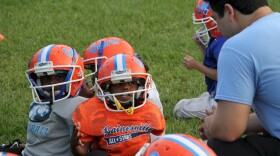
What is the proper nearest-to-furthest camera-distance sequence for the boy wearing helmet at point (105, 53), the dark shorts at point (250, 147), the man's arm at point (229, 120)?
1. the man's arm at point (229, 120)
2. the dark shorts at point (250, 147)
3. the boy wearing helmet at point (105, 53)

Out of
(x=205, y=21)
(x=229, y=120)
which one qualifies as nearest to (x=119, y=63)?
(x=229, y=120)

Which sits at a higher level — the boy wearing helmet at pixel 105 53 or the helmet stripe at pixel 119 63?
the helmet stripe at pixel 119 63

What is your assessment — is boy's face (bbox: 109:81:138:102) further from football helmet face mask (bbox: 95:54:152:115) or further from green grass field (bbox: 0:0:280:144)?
green grass field (bbox: 0:0:280:144)

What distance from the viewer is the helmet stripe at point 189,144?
2861 millimetres

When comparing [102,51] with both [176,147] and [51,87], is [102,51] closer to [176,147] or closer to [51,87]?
[51,87]

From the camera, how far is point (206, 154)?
287 cm

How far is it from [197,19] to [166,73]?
4.93 ft

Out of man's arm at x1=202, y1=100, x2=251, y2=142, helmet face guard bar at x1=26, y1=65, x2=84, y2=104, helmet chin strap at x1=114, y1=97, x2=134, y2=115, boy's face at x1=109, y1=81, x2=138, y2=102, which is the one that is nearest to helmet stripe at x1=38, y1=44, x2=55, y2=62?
helmet face guard bar at x1=26, y1=65, x2=84, y2=104

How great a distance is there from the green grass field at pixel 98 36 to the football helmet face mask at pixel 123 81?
1.35 metres

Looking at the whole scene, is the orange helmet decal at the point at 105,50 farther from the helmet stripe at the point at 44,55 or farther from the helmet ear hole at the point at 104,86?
the helmet ear hole at the point at 104,86

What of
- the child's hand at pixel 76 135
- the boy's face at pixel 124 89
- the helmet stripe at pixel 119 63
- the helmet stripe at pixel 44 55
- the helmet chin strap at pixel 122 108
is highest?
the helmet stripe at pixel 44 55

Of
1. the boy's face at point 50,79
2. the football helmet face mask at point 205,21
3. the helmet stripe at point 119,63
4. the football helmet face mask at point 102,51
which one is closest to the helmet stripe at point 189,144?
the helmet stripe at point 119,63

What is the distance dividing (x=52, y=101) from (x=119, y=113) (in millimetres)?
516

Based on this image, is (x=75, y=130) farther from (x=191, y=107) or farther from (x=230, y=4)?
(x=191, y=107)
